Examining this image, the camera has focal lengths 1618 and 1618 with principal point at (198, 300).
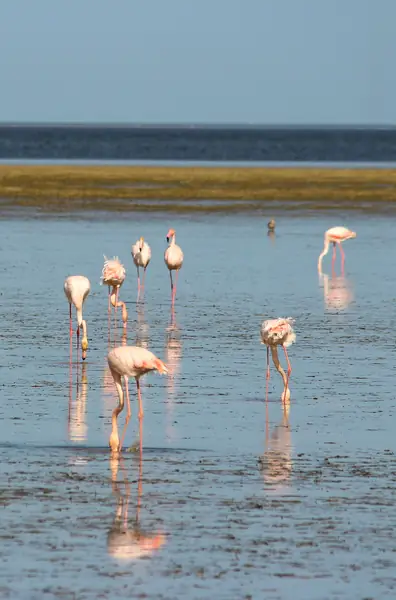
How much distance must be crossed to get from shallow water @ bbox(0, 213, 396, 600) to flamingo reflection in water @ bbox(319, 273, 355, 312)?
0.52ft

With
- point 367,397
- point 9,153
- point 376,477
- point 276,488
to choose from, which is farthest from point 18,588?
point 9,153

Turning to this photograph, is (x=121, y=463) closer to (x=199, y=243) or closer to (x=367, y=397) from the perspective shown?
(x=367, y=397)

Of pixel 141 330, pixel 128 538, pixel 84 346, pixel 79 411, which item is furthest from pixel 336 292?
pixel 128 538

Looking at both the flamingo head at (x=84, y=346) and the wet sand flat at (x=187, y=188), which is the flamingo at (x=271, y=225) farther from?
the flamingo head at (x=84, y=346)

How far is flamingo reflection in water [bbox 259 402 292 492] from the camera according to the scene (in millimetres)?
12920

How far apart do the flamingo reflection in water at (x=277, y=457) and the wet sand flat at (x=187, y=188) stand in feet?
109

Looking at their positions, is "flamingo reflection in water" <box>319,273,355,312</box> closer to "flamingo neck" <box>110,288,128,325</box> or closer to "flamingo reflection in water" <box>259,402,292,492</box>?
"flamingo neck" <box>110,288,128,325</box>

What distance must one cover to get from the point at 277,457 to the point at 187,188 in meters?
43.0

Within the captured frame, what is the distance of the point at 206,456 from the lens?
13.8 m

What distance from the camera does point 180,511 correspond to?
38.9 ft

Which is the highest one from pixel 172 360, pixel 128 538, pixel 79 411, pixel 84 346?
pixel 84 346

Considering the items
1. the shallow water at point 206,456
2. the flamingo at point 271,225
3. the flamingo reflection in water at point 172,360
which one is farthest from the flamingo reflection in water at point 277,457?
the flamingo at point 271,225

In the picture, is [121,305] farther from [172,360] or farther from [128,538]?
[128,538]

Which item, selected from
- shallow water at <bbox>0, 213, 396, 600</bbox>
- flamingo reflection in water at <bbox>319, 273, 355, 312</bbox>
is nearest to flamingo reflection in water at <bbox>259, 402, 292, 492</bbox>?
shallow water at <bbox>0, 213, 396, 600</bbox>
